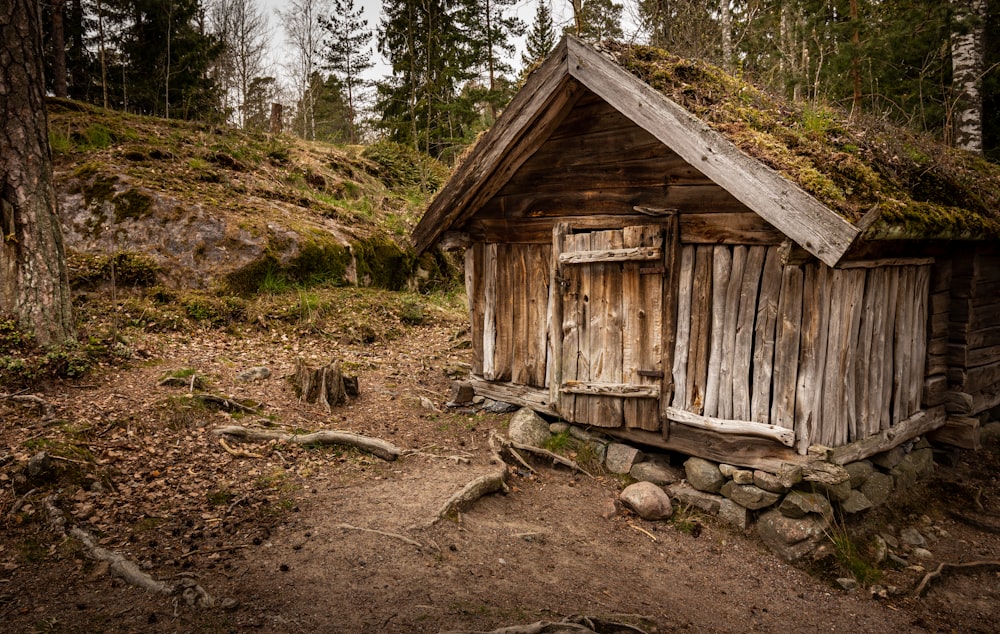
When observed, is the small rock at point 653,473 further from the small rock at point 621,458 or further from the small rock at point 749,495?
the small rock at point 749,495

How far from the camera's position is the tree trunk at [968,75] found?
10328mm

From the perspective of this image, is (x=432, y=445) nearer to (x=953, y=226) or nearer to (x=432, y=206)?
(x=432, y=206)

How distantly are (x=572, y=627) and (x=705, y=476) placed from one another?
2769mm

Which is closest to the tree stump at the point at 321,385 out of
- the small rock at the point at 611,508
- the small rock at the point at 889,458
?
the small rock at the point at 611,508

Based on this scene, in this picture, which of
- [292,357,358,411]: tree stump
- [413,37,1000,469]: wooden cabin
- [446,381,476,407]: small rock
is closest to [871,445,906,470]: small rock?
[413,37,1000,469]: wooden cabin

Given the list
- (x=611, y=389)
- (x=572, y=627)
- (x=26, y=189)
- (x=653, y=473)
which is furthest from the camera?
(x=26, y=189)

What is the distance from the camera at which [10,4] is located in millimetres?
6113

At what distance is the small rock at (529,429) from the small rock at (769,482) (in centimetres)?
233

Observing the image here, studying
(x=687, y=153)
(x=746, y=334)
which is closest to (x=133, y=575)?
(x=746, y=334)

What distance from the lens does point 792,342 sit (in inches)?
200

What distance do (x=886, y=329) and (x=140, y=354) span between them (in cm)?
883

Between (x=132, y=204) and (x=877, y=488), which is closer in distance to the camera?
(x=877, y=488)

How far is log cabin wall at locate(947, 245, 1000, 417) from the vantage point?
6.74 m

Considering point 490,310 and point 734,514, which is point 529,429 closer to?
point 490,310
